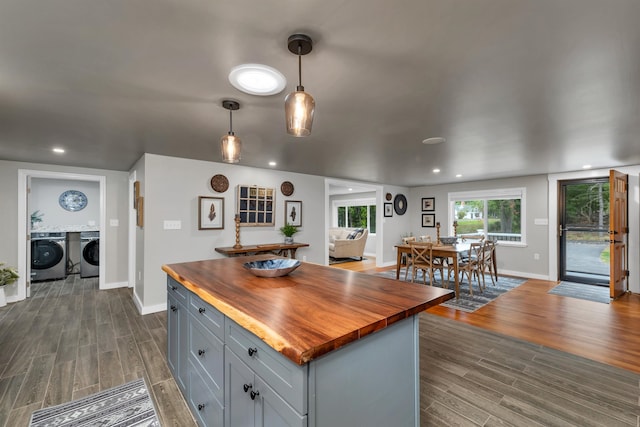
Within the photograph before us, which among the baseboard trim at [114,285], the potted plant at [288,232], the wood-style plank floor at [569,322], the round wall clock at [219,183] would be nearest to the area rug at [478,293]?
the wood-style plank floor at [569,322]

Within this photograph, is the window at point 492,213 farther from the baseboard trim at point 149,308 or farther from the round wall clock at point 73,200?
the round wall clock at point 73,200

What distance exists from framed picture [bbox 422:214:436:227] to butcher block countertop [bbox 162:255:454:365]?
5.88 meters

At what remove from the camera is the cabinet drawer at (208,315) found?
55.3 inches

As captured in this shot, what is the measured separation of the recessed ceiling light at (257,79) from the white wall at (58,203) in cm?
681

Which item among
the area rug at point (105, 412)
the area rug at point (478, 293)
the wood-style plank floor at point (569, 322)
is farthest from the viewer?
the area rug at point (478, 293)

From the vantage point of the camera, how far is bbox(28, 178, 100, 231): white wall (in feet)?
19.8

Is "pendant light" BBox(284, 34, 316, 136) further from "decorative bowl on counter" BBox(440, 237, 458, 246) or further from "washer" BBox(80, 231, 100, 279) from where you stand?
"washer" BBox(80, 231, 100, 279)

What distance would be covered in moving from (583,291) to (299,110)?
19.0 ft

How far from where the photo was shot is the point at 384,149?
3467mm

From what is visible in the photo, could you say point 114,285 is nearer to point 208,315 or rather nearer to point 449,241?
point 208,315

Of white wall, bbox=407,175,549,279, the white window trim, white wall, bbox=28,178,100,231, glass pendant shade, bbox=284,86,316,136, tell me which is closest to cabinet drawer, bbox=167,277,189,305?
glass pendant shade, bbox=284,86,316,136

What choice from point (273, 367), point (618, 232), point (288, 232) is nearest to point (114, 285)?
point (288, 232)

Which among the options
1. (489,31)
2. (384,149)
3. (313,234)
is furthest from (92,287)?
(489,31)

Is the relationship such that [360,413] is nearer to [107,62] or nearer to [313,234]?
[107,62]
